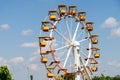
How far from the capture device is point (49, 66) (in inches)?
1581

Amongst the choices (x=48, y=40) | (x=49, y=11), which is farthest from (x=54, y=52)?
(x=49, y=11)

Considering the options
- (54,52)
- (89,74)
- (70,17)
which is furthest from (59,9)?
(89,74)

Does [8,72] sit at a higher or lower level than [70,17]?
lower

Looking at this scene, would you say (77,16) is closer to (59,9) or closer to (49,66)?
(59,9)

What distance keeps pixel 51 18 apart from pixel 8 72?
26.0 ft

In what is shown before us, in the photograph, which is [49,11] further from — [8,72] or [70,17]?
[8,72]

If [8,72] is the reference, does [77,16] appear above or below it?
above

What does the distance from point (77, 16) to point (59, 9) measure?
2.74 meters

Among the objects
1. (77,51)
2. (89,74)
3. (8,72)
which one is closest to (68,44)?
(77,51)

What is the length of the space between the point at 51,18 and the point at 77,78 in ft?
23.8

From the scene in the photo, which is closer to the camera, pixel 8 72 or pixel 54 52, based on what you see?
pixel 54 52

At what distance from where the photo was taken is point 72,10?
143 ft

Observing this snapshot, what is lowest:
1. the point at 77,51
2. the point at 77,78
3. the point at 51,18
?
the point at 77,78

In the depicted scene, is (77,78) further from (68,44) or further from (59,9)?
(59,9)
